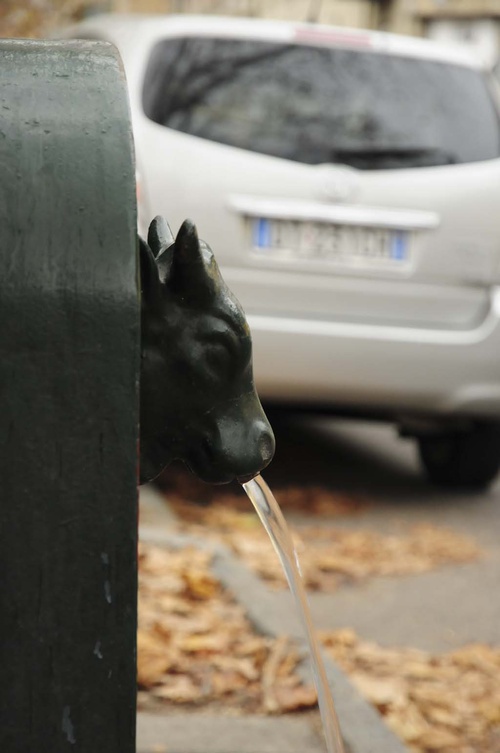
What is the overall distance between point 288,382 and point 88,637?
4.16 m

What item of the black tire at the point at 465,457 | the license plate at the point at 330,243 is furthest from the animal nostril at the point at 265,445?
the black tire at the point at 465,457

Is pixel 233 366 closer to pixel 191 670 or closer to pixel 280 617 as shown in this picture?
pixel 191 670

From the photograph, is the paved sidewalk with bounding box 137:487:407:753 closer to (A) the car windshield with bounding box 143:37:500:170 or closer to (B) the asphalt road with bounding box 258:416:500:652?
(B) the asphalt road with bounding box 258:416:500:652

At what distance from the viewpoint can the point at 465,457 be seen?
6.07 meters

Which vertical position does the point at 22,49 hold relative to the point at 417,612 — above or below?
above

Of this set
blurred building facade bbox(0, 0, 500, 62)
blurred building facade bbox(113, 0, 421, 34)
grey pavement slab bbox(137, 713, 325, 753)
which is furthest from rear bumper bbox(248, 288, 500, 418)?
blurred building facade bbox(113, 0, 421, 34)

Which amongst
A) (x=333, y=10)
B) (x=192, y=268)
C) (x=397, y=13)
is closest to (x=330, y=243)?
(x=192, y=268)

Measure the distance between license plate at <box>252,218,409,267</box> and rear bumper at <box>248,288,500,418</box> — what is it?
0.26 metres

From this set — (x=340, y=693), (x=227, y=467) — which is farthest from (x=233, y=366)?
(x=340, y=693)

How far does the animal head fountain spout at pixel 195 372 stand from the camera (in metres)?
1.18

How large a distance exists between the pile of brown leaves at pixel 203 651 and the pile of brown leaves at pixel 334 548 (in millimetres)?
626

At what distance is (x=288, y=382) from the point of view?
206 inches

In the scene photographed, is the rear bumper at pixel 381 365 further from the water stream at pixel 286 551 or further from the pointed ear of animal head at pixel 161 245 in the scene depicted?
the pointed ear of animal head at pixel 161 245

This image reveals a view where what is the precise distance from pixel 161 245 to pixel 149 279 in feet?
0.45
